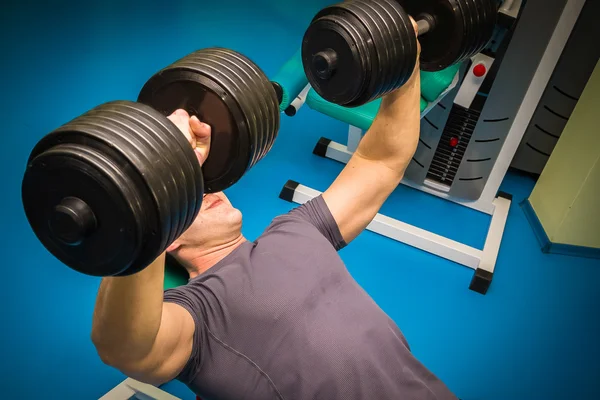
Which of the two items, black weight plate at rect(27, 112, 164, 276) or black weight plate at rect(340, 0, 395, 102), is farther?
black weight plate at rect(340, 0, 395, 102)

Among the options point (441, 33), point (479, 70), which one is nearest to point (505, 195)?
point (479, 70)

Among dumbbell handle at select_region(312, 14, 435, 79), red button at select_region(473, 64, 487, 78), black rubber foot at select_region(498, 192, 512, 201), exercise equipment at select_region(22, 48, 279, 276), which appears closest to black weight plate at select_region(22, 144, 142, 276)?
exercise equipment at select_region(22, 48, 279, 276)

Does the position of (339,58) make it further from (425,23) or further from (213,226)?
(213,226)

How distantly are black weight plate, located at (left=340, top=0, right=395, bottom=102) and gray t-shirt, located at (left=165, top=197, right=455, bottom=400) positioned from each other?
1.27ft

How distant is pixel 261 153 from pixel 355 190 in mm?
391

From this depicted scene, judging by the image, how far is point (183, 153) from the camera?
782mm

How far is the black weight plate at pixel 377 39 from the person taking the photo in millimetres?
1120

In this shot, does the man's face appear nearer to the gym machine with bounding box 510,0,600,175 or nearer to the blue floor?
the blue floor

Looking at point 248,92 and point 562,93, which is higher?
point 248,92

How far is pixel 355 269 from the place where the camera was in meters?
2.35

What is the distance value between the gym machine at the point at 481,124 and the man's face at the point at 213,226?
74cm

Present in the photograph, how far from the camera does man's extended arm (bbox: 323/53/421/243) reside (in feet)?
4.38

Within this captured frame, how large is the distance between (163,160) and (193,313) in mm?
436

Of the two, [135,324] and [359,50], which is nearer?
[135,324]
